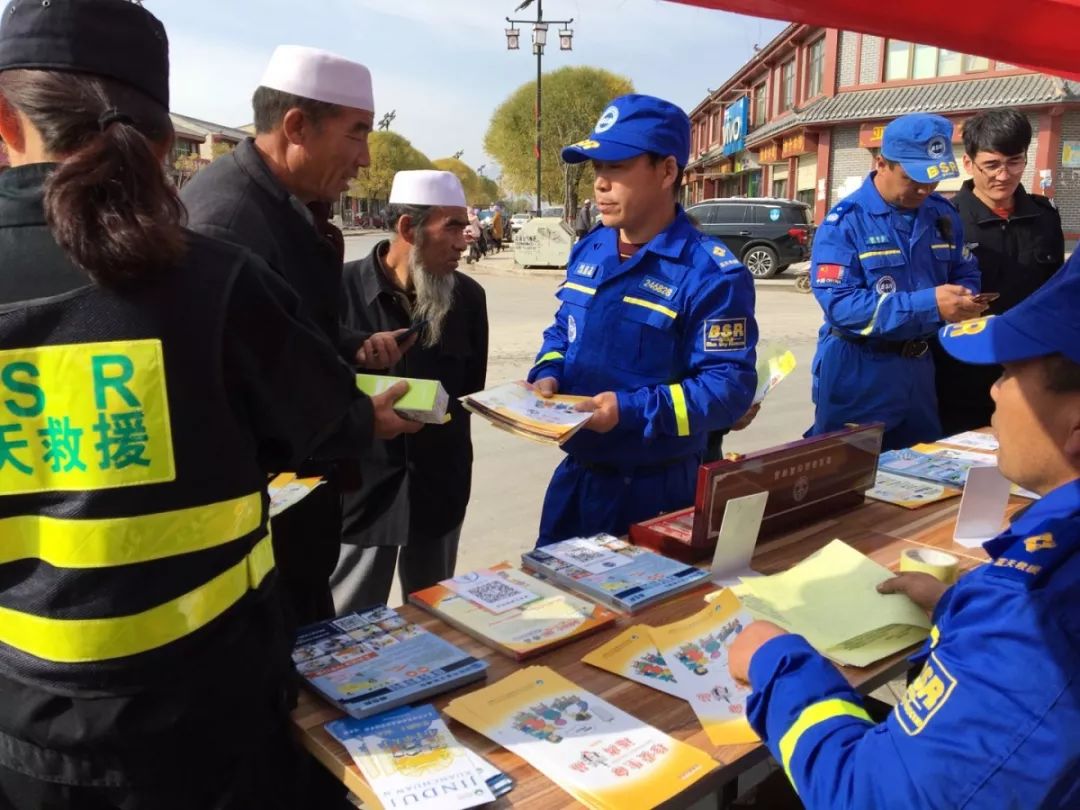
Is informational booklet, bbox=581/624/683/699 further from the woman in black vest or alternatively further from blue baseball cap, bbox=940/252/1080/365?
blue baseball cap, bbox=940/252/1080/365

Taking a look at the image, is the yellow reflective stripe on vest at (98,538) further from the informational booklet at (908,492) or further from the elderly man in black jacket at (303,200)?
the informational booklet at (908,492)

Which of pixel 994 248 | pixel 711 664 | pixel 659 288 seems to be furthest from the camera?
pixel 994 248

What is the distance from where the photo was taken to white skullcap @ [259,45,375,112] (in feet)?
6.48

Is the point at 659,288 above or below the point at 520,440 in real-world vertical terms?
above

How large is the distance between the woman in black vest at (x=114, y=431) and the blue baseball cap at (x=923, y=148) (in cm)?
267

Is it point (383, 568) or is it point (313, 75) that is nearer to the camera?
point (313, 75)

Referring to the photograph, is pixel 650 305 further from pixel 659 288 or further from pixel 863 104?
pixel 863 104

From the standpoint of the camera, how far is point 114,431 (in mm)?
1036

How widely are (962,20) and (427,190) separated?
177 centimetres

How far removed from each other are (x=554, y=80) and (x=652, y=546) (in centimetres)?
4393

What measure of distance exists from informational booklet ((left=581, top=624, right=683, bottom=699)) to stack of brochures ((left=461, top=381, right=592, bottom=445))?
1.63ft

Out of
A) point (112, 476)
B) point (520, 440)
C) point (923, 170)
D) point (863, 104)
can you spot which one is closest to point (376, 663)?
point (112, 476)

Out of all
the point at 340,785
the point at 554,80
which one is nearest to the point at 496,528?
the point at 340,785

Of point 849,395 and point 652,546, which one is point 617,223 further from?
point 849,395
